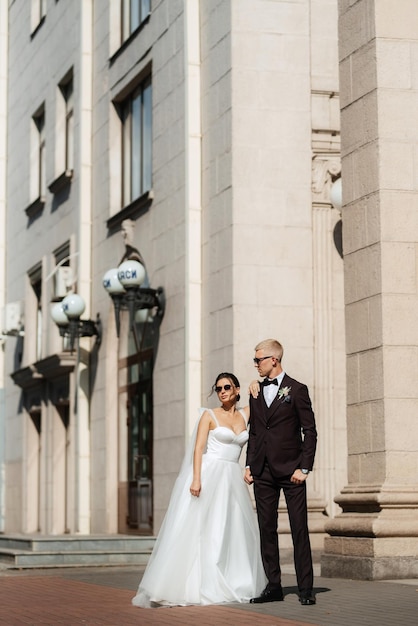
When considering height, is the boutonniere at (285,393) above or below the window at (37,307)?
below

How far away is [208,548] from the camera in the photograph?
11.1 m

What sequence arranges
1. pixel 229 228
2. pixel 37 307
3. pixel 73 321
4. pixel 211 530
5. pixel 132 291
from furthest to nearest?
pixel 37 307 → pixel 73 321 → pixel 132 291 → pixel 229 228 → pixel 211 530

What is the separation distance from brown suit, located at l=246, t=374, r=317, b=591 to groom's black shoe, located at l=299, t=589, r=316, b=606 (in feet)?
0.10

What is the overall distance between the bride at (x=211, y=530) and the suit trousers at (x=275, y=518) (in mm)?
275

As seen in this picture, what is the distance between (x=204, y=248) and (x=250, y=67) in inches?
102

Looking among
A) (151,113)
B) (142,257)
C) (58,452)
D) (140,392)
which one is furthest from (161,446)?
(58,452)

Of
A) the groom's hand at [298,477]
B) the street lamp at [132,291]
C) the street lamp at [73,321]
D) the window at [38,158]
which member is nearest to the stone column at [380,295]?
the groom's hand at [298,477]

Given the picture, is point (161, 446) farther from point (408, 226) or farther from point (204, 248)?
point (408, 226)

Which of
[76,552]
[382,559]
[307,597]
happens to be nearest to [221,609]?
[307,597]

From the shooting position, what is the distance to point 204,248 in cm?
1881

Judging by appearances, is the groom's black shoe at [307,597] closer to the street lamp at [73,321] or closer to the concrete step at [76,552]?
the concrete step at [76,552]

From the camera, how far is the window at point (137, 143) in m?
22.0

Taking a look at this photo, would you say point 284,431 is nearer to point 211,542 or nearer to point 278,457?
point 278,457

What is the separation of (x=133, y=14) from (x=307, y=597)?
14.7 meters
